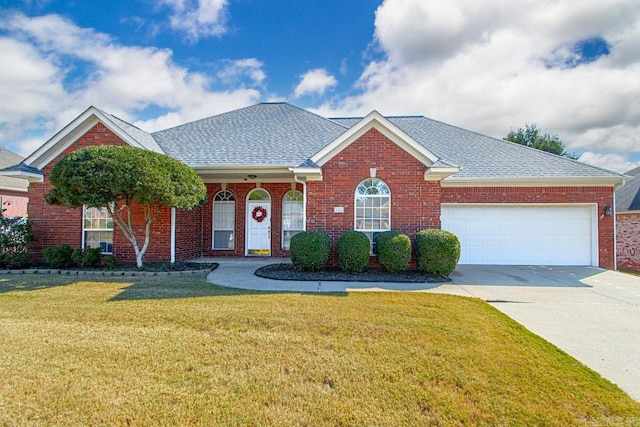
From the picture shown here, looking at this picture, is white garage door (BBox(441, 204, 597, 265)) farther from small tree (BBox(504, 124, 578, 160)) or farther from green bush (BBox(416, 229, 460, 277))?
small tree (BBox(504, 124, 578, 160))

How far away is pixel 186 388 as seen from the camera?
333 cm

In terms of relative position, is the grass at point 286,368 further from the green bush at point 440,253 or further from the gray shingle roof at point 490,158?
the gray shingle roof at point 490,158

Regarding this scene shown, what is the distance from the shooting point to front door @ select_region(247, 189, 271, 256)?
515 inches

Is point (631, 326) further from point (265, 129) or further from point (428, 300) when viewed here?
point (265, 129)

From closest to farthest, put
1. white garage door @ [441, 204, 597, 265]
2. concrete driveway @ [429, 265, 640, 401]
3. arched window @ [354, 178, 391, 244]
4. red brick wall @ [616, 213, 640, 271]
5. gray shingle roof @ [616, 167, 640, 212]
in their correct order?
concrete driveway @ [429, 265, 640, 401], arched window @ [354, 178, 391, 244], white garage door @ [441, 204, 597, 265], red brick wall @ [616, 213, 640, 271], gray shingle roof @ [616, 167, 640, 212]

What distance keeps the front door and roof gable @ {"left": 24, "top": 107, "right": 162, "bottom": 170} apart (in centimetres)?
441

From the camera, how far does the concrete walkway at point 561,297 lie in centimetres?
447

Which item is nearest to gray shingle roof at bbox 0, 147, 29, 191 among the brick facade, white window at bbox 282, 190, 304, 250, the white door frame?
the brick facade

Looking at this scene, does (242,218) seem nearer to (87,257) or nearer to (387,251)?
(87,257)

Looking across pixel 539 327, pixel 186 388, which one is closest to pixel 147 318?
pixel 186 388

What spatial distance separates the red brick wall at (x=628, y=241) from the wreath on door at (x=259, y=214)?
1696 centimetres

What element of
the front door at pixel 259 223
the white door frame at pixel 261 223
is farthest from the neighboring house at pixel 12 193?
the front door at pixel 259 223

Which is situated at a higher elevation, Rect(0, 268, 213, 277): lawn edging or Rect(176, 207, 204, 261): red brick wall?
Rect(176, 207, 204, 261): red brick wall

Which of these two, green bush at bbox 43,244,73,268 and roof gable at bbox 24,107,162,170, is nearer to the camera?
green bush at bbox 43,244,73,268
